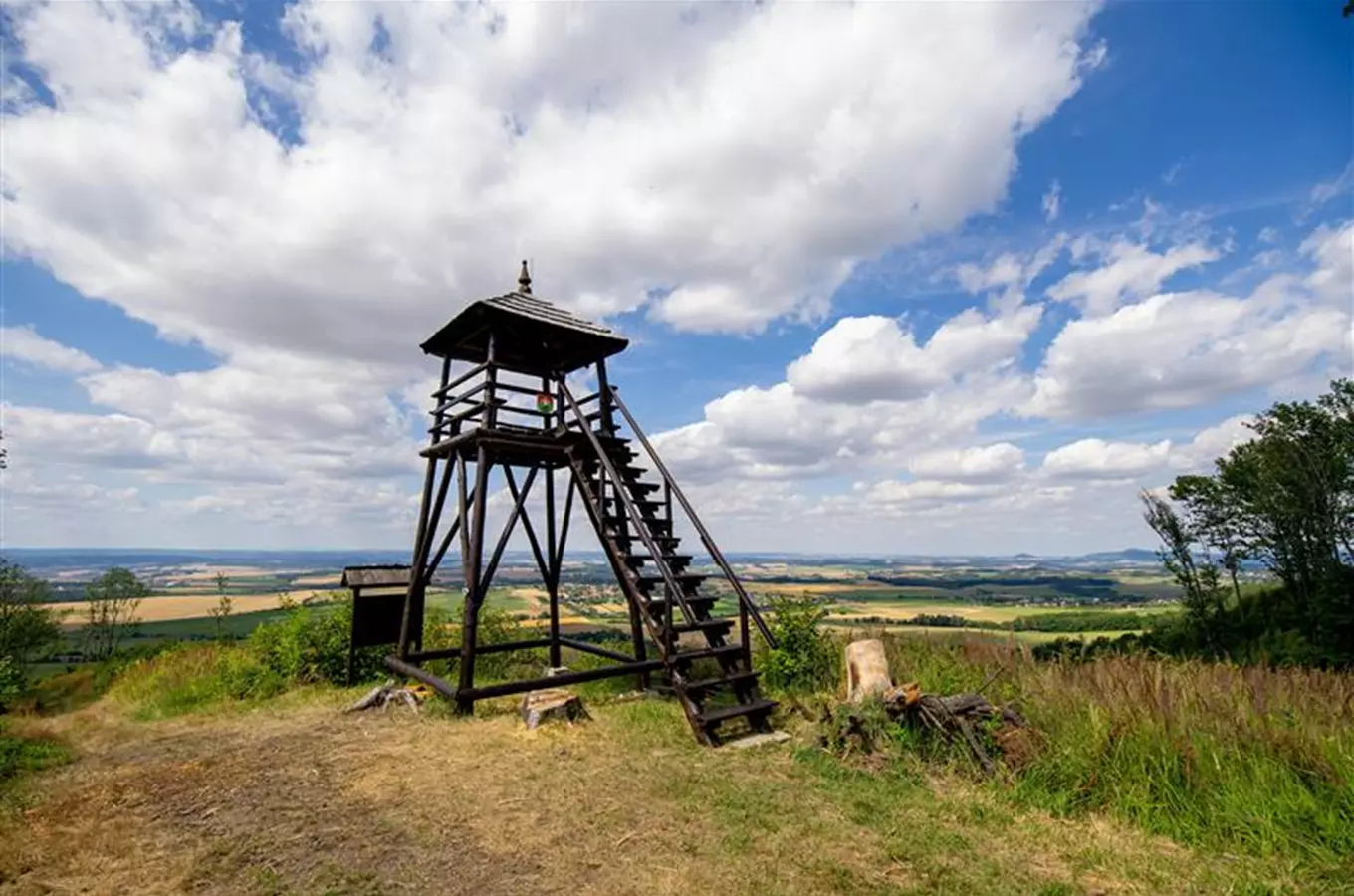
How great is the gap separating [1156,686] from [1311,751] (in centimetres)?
140

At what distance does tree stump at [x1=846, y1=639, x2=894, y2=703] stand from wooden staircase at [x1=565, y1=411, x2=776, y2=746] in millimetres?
1267

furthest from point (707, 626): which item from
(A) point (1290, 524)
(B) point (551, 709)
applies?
(A) point (1290, 524)

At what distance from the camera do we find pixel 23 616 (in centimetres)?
2570

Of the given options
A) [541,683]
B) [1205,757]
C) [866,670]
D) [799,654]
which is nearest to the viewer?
[1205,757]

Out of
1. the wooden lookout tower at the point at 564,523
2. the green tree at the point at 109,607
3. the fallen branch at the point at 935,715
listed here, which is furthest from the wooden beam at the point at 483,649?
the green tree at the point at 109,607

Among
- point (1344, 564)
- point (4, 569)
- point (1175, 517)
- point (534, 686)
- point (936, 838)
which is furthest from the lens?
point (1175, 517)

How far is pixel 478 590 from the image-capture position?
11156mm

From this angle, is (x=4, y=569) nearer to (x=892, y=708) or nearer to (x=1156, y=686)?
(x=892, y=708)

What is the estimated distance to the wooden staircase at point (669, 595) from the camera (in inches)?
370

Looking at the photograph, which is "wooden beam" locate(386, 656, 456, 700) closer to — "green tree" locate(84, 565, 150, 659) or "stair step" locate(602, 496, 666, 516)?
"stair step" locate(602, 496, 666, 516)

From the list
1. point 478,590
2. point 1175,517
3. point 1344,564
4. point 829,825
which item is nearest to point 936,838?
point 829,825

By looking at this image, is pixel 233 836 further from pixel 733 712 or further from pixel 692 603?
pixel 692 603

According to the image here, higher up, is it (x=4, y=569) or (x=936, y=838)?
(x=4, y=569)

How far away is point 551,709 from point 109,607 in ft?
112
